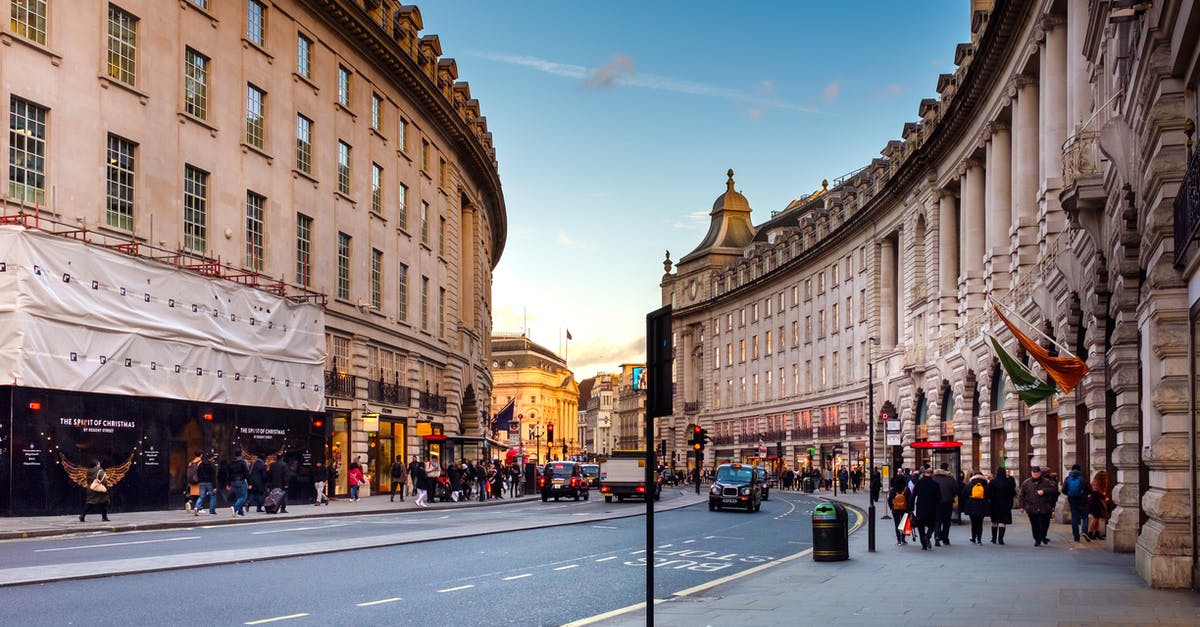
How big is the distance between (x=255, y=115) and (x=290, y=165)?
Answer: 8.55ft

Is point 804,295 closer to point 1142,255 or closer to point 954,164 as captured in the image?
point 954,164

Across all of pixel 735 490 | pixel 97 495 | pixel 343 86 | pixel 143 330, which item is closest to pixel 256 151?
pixel 343 86

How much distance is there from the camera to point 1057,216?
36188 mm

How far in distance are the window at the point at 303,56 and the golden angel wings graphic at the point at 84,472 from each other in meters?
17.9

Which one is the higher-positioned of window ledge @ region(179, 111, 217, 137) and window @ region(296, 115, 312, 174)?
window @ region(296, 115, 312, 174)

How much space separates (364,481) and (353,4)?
721 inches

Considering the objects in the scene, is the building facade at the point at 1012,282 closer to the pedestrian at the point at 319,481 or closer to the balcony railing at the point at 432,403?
the balcony railing at the point at 432,403

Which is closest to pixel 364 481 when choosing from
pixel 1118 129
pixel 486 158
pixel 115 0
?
pixel 115 0

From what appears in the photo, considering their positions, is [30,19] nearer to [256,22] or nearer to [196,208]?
[196,208]

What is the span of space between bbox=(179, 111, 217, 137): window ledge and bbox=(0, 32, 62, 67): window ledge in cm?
550

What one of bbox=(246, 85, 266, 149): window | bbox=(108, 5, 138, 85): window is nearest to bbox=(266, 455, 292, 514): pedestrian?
bbox=(108, 5, 138, 85): window

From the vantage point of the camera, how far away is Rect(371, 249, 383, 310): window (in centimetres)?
5291

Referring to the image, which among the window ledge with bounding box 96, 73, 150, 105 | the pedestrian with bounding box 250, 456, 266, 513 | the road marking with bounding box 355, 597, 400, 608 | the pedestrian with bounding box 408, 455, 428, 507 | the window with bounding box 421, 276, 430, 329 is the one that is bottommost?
the pedestrian with bounding box 408, 455, 428, 507

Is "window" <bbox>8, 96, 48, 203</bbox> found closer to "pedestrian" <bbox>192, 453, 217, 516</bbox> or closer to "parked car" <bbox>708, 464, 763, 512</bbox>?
"pedestrian" <bbox>192, 453, 217, 516</bbox>
